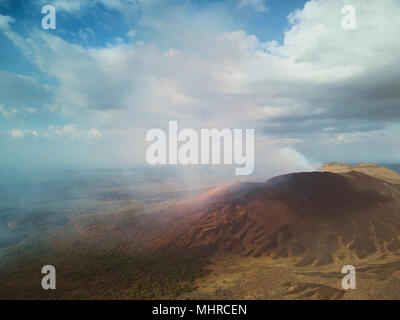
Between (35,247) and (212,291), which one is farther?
(35,247)

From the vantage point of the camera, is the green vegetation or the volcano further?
the volcano

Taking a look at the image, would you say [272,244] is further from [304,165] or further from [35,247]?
[304,165]

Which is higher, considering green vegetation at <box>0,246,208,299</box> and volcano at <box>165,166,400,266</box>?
volcano at <box>165,166,400,266</box>

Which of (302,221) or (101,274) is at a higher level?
(302,221)

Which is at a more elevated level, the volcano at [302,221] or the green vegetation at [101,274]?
the volcano at [302,221]

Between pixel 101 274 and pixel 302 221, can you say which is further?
pixel 302 221

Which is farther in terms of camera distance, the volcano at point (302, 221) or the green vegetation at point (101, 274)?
the volcano at point (302, 221)

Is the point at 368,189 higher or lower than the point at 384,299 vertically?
higher
